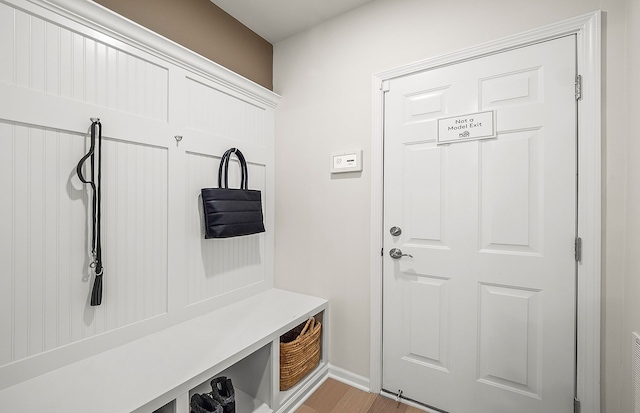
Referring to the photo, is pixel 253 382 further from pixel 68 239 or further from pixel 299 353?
pixel 68 239

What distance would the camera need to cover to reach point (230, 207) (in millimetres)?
1791

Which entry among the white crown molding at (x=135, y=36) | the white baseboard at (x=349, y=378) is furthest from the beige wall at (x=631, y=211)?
the white crown molding at (x=135, y=36)

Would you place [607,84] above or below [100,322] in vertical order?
above

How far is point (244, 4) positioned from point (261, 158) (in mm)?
1050

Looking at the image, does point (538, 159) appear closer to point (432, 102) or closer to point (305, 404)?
point (432, 102)

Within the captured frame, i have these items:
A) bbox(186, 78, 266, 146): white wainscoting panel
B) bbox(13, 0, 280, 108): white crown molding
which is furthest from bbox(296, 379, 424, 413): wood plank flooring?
bbox(13, 0, 280, 108): white crown molding

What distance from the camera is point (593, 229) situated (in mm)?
1292

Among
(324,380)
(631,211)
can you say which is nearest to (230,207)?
(324,380)

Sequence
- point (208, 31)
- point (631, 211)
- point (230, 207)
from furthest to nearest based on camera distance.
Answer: point (208, 31) < point (230, 207) < point (631, 211)

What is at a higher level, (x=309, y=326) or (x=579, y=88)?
(x=579, y=88)

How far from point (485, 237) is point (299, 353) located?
1306mm

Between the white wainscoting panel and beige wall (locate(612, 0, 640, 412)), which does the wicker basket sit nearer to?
the white wainscoting panel

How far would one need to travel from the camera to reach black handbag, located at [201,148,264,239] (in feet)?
5.60

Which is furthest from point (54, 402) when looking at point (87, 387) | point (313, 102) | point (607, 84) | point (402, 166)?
point (607, 84)
